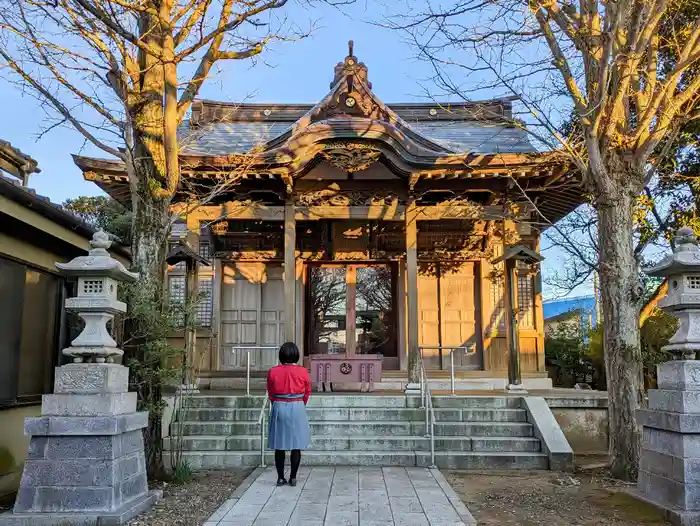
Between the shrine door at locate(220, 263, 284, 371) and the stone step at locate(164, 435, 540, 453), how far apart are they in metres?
4.19

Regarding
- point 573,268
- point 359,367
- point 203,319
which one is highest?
point 573,268

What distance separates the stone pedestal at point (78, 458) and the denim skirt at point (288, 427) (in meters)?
1.49

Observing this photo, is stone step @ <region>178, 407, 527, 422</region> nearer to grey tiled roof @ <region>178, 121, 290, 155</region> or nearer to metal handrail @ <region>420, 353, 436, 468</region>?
metal handrail @ <region>420, 353, 436, 468</region>

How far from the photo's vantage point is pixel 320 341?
12750 millimetres

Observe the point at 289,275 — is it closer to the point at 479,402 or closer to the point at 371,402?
the point at 371,402

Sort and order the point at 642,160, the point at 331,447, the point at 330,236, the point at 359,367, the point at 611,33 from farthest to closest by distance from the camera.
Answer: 1. the point at 330,236
2. the point at 359,367
3. the point at 331,447
4. the point at 642,160
5. the point at 611,33

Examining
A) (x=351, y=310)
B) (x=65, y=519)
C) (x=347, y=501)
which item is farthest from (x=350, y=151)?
(x=65, y=519)

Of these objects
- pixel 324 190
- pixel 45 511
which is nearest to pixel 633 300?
pixel 324 190

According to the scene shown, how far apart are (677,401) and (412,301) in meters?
5.06

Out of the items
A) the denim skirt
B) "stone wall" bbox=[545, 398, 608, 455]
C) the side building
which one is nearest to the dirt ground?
"stone wall" bbox=[545, 398, 608, 455]

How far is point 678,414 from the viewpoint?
5520 millimetres

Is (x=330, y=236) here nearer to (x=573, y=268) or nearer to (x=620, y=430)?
(x=573, y=268)

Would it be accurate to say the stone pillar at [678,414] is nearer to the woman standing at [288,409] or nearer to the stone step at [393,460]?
the stone step at [393,460]

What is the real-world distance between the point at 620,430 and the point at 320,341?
6.88 m
